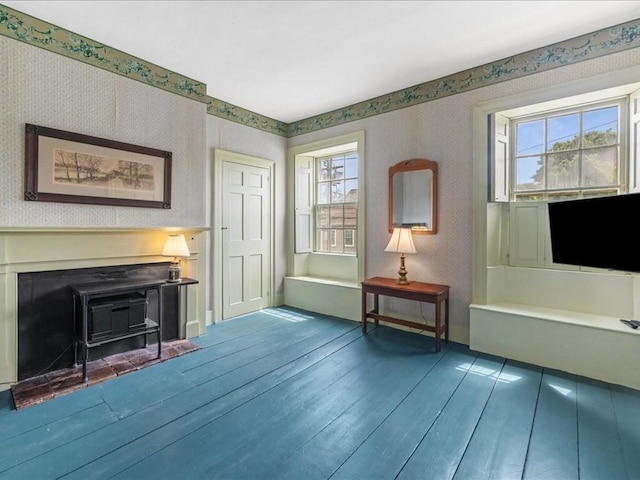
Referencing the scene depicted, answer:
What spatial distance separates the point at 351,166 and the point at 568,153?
2.51m

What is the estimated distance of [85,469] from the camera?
1592 millimetres

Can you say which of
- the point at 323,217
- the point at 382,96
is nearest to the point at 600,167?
the point at 382,96

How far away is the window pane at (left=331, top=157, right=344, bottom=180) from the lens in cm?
474

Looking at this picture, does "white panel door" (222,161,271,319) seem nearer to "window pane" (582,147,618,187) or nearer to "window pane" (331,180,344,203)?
"window pane" (331,180,344,203)

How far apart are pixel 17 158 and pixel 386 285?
11.2ft

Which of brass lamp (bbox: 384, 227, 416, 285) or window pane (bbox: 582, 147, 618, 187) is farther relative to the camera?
brass lamp (bbox: 384, 227, 416, 285)

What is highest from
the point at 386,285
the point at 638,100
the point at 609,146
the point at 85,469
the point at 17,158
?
the point at 638,100

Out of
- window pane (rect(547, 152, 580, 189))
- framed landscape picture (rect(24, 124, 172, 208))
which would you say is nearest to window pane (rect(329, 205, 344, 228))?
framed landscape picture (rect(24, 124, 172, 208))

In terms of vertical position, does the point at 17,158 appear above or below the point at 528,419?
above

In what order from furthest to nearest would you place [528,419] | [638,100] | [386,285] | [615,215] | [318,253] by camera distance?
[318,253] < [386,285] < [638,100] < [615,215] < [528,419]

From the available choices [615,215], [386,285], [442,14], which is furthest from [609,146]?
[386,285]

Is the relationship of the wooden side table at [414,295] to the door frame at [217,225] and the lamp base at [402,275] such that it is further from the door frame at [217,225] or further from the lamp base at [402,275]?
the door frame at [217,225]

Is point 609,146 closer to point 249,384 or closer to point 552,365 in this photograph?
point 552,365

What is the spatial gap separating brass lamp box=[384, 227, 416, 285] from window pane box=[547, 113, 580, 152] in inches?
61.7
